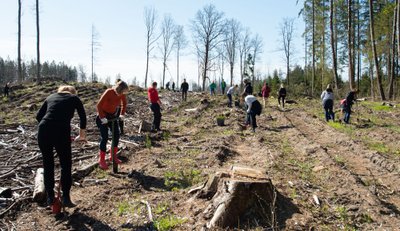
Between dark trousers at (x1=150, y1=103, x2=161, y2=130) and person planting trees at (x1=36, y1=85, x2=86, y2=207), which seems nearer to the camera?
person planting trees at (x1=36, y1=85, x2=86, y2=207)

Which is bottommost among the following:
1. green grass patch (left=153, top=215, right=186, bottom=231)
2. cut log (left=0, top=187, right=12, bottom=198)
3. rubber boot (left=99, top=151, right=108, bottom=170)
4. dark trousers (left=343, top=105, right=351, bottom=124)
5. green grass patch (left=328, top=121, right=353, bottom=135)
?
green grass patch (left=153, top=215, right=186, bottom=231)

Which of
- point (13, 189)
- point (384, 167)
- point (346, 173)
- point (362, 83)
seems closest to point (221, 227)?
point (346, 173)

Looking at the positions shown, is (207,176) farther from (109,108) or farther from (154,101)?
(154,101)

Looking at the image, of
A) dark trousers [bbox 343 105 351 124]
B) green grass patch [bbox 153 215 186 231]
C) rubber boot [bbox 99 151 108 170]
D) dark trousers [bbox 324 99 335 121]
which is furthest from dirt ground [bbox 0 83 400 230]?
dark trousers [bbox 324 99 335 121]

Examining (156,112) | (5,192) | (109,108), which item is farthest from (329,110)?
(5,192)

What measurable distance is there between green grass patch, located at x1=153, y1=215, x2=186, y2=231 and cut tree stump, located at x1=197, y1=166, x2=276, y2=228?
0.39 meters

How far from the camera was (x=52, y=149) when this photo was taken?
5195 millimetres

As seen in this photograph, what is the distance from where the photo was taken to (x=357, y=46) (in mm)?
38000

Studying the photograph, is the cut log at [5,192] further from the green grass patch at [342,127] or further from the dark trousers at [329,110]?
the dark trousers at [329,110]

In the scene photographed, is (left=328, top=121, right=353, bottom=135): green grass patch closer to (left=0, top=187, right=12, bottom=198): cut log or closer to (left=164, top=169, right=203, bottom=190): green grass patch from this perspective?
(left=164, top=169, right=203, bottom=190): green grass patch

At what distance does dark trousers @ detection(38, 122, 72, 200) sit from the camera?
16.6 ft

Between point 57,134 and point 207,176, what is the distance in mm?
3044

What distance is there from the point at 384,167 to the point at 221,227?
16.7 ft

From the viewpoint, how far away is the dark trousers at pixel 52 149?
507cm
